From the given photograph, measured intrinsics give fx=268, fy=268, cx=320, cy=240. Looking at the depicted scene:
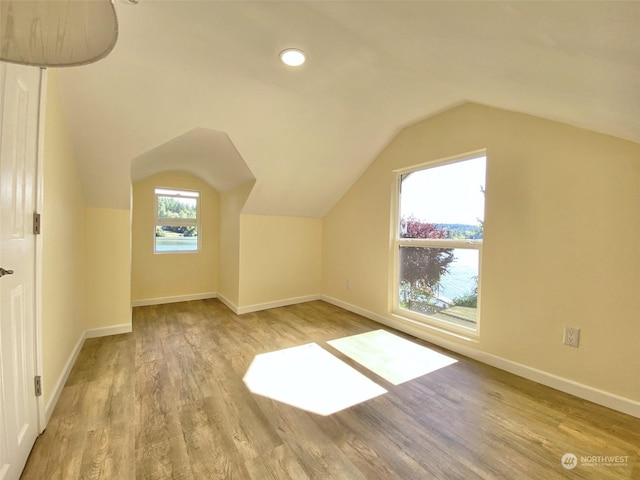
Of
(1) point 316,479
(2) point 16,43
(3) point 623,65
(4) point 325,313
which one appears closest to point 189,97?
(2) point 16,43

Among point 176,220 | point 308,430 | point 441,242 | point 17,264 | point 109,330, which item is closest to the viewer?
point 17,264

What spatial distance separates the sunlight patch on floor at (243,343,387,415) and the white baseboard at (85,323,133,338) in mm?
1661

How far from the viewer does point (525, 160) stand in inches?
84.4

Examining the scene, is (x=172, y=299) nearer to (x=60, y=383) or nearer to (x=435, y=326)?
(x=60, y=383)

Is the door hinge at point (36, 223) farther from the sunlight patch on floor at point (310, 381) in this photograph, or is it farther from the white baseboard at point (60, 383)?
the sunlight patch on floor at point (310, 381)

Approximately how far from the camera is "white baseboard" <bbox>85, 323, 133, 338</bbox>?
2797 mm

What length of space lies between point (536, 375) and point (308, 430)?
182 cm

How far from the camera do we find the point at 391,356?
2.46 m

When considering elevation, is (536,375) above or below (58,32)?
below

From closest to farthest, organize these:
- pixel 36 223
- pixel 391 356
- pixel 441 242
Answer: pixel 36 223 → pixel 391 356 → pixel 441 242

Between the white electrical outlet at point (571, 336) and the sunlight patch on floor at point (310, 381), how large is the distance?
4.52 ft

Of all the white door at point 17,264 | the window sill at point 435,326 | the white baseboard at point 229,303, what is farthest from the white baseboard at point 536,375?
the white door at point 17,264

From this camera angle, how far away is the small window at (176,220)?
4195 millimetres

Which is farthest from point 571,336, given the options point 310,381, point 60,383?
point 60,383
